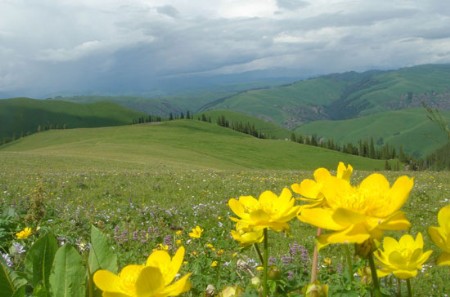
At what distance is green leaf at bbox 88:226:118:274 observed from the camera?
1949mm

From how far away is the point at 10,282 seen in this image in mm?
1724

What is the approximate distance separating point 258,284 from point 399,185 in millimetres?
783

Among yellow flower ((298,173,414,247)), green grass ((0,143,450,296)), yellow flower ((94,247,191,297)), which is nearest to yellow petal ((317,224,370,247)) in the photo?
yellow flower ((298,173,414,247))

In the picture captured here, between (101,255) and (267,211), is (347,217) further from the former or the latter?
(101,255)

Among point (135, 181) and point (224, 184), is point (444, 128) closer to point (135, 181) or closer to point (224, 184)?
point (224, 184)

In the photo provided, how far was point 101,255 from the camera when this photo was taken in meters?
1.96

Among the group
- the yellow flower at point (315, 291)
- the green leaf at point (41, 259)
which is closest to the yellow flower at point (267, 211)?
the yellow flower at point (315, 291)

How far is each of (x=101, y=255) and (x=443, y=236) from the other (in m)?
1.32

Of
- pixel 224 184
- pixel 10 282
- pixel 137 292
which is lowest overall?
pixel 224 184

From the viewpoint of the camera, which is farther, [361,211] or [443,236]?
[443,236]

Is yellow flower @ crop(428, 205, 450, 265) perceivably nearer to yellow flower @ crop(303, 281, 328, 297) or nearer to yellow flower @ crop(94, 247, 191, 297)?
yellow flower @ crop(303, 281, 328, 297)

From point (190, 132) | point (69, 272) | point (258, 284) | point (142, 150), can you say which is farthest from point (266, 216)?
point (190, 132)

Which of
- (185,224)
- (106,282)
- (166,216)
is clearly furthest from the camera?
Answer: (166,216)

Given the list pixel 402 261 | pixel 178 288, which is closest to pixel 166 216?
pixel 402 261
